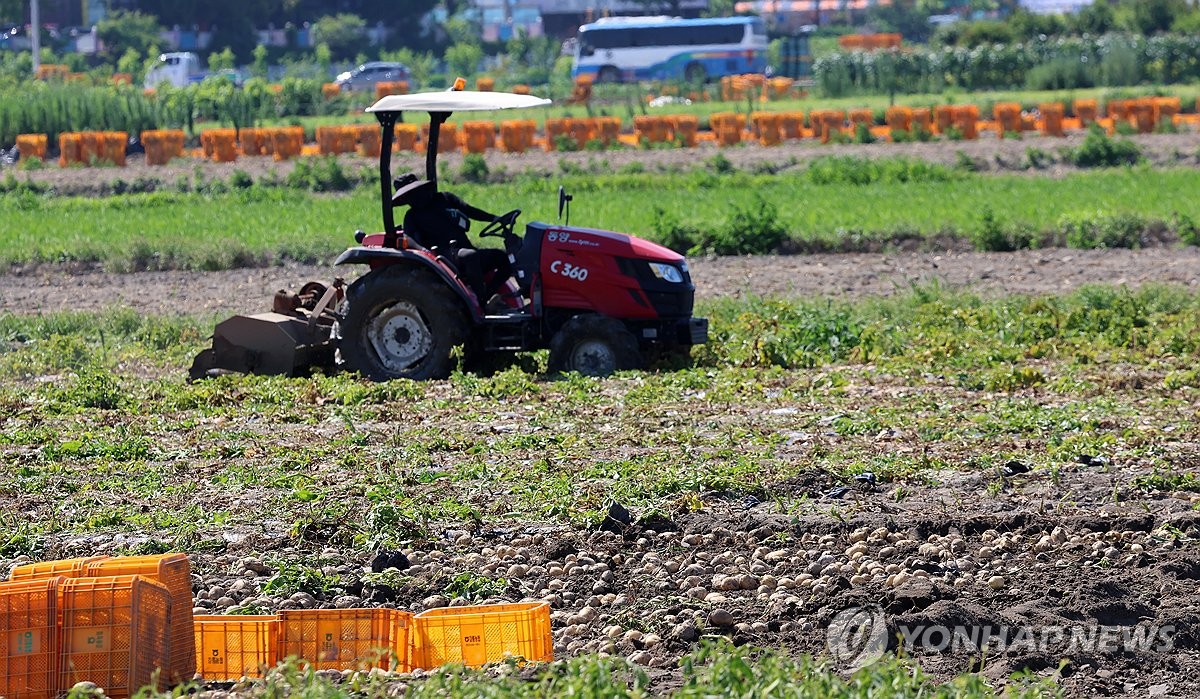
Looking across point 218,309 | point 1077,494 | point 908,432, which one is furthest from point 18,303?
point 1077,494

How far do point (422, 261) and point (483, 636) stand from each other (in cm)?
664

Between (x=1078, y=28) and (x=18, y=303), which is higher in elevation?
(x=1078, y=28)

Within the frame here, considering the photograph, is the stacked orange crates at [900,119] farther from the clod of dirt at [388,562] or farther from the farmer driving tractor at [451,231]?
the clod of dirt at [388,562]

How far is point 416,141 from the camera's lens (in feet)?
123

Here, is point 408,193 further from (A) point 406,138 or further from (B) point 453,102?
(A) point 406,138

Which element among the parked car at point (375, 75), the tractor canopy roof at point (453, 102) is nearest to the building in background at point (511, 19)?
the parked car at point (375, 75)

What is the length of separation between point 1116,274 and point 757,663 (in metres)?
13.6

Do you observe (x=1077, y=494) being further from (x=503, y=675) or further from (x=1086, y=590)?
(x=503, y=675)

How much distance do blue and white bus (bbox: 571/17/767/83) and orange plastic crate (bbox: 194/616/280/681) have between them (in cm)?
6279

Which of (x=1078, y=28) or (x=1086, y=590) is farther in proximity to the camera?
(x=1078, y=28)

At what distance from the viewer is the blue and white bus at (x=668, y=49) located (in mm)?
68062

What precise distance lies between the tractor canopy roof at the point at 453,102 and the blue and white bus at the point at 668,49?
56.2 metres

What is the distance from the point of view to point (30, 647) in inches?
241

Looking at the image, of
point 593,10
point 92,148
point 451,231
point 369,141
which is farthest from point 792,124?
point 593,10
